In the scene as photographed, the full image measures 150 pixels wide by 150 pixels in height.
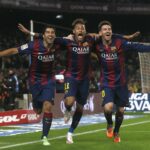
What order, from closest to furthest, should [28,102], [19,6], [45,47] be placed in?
[45,47]
[28,102]
[19,6]

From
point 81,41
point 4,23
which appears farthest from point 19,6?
point 81,41

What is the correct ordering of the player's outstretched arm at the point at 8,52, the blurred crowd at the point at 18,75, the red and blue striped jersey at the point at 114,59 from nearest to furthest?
the player's outstretched arm at the point at 8,52 → the red and blue striped jersey at the point at 114,59 → the blurred crowd at the point at 18,75

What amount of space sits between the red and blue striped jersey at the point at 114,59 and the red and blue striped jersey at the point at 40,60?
36.3 inches

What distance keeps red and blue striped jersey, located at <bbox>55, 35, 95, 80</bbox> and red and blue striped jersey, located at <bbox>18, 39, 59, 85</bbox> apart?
283 mm

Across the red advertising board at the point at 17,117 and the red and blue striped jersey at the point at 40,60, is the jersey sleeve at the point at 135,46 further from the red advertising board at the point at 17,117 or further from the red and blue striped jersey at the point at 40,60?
the red advertising board at the point at 17,117

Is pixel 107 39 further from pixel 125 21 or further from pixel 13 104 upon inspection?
pixel 125 21

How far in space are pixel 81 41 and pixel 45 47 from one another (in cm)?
68

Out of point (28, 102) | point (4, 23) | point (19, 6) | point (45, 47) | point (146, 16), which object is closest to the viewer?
point (45, 47)

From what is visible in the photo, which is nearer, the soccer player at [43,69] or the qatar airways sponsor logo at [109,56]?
the soccer player at [43,69]

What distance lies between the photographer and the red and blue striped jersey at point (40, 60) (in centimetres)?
944

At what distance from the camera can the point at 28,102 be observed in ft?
65.9

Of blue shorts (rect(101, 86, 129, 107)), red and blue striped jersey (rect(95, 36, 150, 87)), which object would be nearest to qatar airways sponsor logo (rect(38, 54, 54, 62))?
red and blue striped jersey (rect(95, 36, 150, 87))

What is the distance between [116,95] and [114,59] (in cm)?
71

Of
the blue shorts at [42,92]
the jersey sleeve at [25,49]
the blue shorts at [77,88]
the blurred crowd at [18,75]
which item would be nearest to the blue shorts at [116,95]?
the blue shorts at [77,88]
